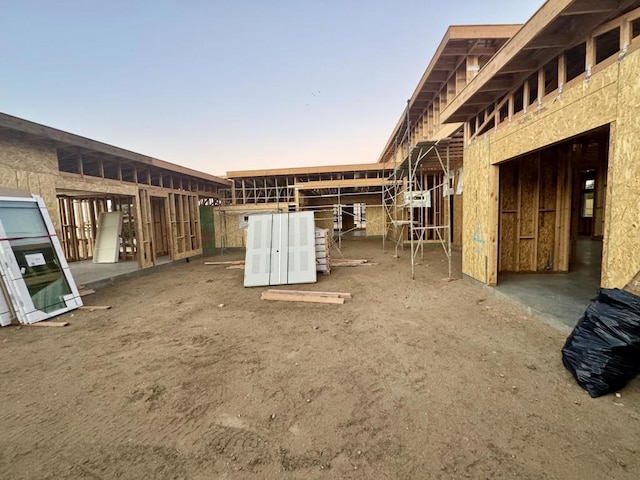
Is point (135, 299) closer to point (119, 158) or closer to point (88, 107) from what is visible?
point (119, 158)

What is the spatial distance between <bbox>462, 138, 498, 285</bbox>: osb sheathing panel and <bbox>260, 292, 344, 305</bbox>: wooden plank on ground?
312 cm

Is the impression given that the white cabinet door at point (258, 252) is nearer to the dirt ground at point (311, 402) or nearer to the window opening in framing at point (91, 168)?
the dirt ground at point (311, 402)

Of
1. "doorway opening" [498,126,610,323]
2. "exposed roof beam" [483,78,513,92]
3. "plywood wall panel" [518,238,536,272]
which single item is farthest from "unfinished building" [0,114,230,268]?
"plywood wall panel" [518,238,536,272]

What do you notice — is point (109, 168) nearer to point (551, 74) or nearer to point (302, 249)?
point (302, 249)

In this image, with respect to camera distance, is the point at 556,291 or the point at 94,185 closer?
the point at 556,291

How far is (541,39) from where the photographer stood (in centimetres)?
329

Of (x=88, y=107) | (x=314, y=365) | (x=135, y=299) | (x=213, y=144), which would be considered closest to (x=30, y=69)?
(x=88, y=107)

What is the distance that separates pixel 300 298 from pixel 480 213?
13.9ft

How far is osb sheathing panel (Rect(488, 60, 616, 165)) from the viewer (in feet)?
9.00

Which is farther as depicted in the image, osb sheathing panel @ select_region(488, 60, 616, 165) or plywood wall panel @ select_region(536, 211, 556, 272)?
plywood wall panel @ select_region(536, 211, 556, 272)

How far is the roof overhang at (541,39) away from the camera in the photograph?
2713 mm

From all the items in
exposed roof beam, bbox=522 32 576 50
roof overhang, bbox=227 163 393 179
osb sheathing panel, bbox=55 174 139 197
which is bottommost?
osb sheathing panel, bbox=55 174 139 197

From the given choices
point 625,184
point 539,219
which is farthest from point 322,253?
point 625,184

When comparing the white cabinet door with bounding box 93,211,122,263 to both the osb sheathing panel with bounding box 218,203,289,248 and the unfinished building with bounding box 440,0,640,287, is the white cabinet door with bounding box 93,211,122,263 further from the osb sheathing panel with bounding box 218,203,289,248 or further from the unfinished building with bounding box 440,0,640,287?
the unfinished building with bounding box 440,0,640,287
